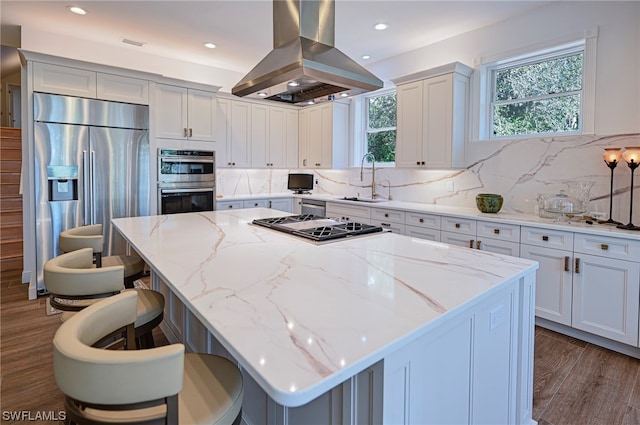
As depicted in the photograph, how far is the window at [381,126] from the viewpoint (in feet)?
16.8

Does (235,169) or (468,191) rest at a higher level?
(235,169)

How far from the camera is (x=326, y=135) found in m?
5.53

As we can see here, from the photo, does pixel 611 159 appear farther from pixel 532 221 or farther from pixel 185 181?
pixel 185 181

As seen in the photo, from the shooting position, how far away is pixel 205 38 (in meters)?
4.27

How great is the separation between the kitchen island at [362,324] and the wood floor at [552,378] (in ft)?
1.68

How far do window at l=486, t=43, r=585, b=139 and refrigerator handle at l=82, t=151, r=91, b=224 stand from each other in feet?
14.5

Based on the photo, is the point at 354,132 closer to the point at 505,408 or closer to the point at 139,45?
the point at 139,45

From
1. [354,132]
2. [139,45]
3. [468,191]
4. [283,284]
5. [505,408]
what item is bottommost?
[505,408]

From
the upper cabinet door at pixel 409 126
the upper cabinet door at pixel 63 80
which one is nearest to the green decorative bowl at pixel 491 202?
the upper cabinet door at pixel 409 126

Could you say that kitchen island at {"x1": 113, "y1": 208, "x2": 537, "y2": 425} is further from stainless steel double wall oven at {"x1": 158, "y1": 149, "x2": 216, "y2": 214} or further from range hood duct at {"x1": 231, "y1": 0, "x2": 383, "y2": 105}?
stainless steel double wall oven at {"x1": 158, "y1": 149, "x2": 216, "y2": 214}

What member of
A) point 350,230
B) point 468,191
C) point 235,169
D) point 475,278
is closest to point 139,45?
point 235,169

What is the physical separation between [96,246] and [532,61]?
4.23m

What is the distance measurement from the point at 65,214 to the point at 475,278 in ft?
13.4

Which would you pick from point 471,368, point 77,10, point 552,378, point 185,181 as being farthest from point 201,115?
point 552,378
